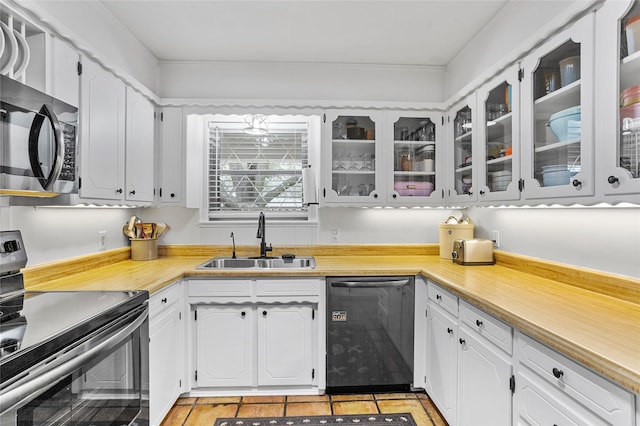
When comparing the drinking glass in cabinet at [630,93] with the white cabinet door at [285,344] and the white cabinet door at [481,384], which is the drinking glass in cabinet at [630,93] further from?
the white cabinet door at [285,344]

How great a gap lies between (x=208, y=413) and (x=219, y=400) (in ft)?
0.48

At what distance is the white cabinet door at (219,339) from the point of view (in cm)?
238

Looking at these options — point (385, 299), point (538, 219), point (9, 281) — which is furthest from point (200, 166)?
point (538, 219)

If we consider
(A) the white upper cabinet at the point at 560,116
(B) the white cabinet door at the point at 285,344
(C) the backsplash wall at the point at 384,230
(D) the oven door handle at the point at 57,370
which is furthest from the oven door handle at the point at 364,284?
(D) the oven door handle at the point at 57,370

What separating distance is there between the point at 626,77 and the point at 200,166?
281cm

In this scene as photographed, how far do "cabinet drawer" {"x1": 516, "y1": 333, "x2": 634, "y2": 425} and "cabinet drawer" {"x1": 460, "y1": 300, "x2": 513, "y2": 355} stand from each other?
0.07 metres

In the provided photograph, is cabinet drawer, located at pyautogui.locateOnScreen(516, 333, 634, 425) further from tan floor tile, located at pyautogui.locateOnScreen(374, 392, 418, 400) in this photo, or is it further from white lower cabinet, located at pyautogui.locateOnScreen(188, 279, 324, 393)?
white lower cabinet, located at pyautogui.locateOnScreen(188, 279, 324, 393)

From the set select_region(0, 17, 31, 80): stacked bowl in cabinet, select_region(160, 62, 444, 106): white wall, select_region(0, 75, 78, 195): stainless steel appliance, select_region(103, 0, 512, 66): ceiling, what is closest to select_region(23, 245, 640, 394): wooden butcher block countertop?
select_region(0, 75, 78, 195): stainless steel appliance

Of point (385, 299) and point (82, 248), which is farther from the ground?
point (82, 248)

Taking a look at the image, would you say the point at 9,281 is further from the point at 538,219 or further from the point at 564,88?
the point at 538,219

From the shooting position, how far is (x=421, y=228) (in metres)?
3.09

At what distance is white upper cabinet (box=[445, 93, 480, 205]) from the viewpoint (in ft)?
7.62

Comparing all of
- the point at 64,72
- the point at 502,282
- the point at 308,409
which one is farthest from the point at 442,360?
the point at 64,72

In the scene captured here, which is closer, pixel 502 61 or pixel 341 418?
pixel 502 61
